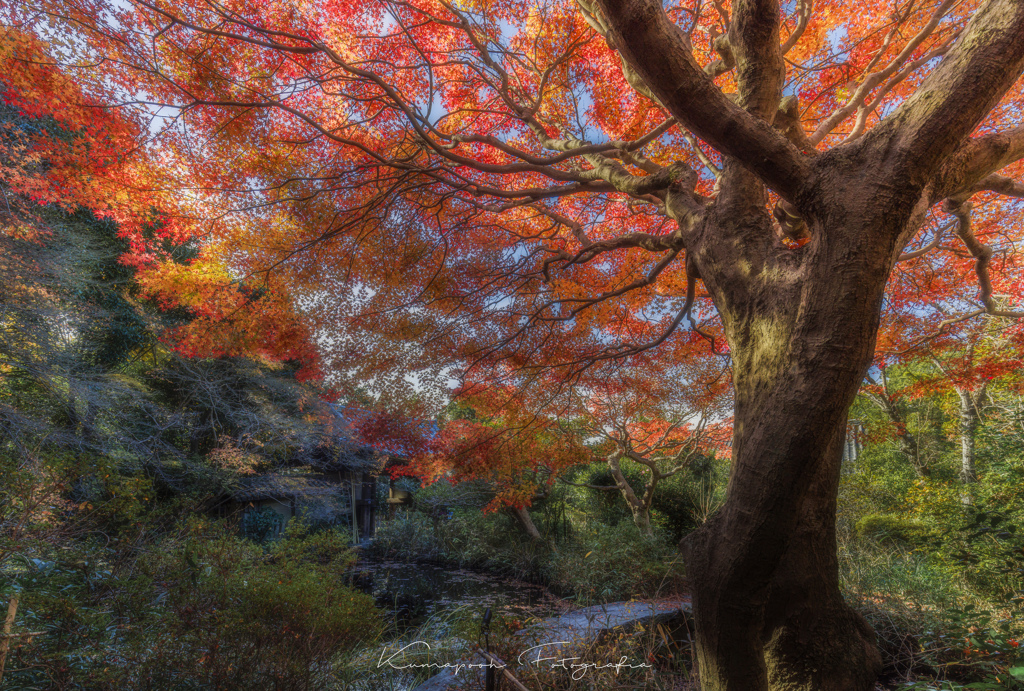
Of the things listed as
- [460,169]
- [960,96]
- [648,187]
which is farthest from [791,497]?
[460,169]

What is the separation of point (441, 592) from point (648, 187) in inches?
258

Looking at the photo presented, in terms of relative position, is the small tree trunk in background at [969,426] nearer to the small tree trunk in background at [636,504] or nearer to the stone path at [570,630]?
the small tree trunk in background at [636,504]

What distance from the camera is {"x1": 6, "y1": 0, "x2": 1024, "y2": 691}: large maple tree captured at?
1767 mm

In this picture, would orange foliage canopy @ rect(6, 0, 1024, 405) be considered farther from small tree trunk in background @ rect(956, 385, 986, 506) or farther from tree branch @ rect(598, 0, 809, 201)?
small tree trunk in background @ rect(956, 385, 986, 506)

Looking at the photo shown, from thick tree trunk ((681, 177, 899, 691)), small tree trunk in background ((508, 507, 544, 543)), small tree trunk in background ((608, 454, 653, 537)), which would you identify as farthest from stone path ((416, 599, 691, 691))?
small tree trunk in background ((508, 507, 544, 543))

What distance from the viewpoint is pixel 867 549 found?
6.00 m

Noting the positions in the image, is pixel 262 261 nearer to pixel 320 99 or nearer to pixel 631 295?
pixel 320 99

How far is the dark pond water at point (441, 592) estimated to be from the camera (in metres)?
5.30

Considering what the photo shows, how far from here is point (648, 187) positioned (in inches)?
114

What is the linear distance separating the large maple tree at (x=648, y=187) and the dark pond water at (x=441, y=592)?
294 cm

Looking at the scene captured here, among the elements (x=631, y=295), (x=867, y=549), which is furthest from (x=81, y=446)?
(x=867, y=549)

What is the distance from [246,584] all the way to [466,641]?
1.88 metres

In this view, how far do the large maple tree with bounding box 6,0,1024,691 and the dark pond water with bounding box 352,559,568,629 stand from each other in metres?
2.94

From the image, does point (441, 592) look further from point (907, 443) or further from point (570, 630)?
point (907, 443)
